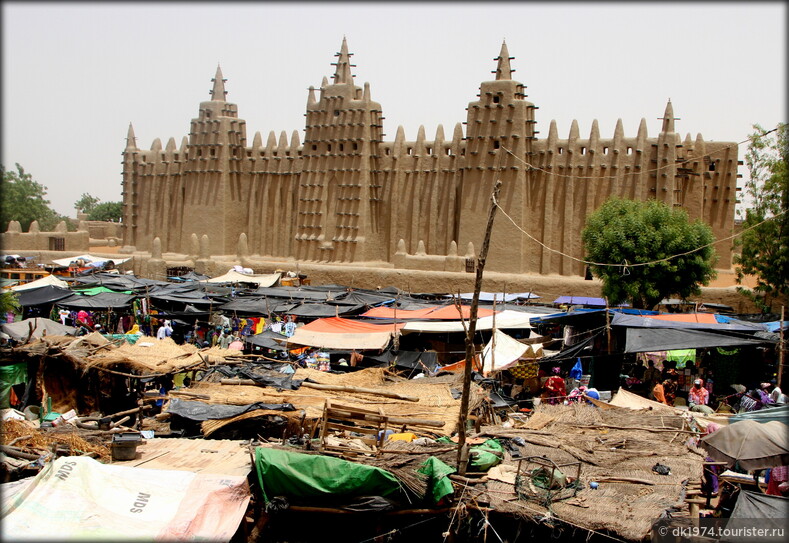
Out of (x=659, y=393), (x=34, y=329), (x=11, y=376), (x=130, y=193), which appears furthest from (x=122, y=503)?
(x=130, y=193)

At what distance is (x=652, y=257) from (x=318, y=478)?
58.1 feet

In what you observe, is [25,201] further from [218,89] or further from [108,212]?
[218,89]

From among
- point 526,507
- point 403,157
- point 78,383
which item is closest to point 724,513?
point 526,507

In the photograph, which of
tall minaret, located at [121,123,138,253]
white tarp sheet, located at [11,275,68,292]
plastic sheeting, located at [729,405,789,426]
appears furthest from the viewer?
tall minaret, located at [121,123,138,253]

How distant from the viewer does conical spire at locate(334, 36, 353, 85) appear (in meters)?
41.8

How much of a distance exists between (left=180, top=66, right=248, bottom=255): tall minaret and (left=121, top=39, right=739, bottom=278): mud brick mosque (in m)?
0.08

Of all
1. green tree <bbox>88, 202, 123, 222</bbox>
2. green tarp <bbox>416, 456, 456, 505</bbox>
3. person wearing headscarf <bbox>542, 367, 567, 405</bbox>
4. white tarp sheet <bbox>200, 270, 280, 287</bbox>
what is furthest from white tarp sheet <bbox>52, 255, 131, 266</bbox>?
green tree <bbox>88, 202, 123, 222</bbox>

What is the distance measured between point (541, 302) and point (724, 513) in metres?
19.8

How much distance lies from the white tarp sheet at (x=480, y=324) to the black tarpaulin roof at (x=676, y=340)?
3.60 metres

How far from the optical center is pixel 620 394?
52.2 ft

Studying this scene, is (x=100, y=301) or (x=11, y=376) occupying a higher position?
(x=100, y=301)

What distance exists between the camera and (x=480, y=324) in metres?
20.5

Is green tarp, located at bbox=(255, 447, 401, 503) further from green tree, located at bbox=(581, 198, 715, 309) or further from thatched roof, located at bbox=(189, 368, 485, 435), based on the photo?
green tree, located at bbox=(581, 198, 715, 309)

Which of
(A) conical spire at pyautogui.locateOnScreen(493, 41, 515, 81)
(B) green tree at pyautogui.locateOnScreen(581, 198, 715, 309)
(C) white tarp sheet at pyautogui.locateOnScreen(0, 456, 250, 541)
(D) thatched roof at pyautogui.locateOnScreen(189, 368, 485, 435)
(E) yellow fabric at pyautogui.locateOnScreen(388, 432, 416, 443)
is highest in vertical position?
(A) conical spire at pyautogui.locateOnScreen(493, 41, 515, 81)
